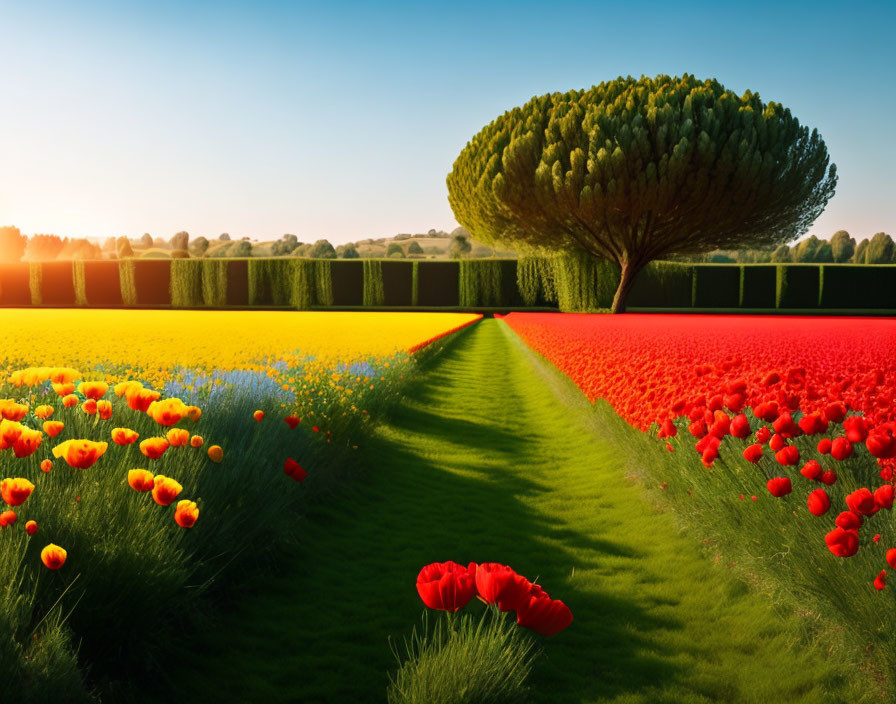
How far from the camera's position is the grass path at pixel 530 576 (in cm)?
305

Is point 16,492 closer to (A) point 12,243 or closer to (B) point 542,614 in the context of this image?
(B) point 542,614

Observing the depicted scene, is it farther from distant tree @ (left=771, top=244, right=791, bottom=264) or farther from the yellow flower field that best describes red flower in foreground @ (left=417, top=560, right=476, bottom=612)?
distant tree @ (left=771, top=244, right=791, bottom=264)

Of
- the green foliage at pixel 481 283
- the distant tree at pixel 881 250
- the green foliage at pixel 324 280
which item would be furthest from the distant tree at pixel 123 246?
the distant tree at pixel 881 250

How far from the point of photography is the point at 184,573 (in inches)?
127

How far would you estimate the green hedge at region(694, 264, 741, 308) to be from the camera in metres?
41.0

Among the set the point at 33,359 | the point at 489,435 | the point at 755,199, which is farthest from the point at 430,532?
the point at 755,199

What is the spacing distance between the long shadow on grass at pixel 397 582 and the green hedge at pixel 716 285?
117 ft

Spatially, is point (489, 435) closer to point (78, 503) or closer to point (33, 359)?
point (78, 503)

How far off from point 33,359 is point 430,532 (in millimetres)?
7724

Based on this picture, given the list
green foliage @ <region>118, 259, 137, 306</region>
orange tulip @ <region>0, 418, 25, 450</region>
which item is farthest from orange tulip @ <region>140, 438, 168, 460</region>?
green foliage @ <region>118, 259, 137, 306</region>

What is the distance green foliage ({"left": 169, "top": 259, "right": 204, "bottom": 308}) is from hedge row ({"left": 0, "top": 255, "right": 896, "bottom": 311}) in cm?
6

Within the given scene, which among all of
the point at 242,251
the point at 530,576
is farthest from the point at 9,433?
the point at 242,251

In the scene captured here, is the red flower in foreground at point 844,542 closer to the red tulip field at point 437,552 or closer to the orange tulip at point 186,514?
the red tulip field at point 437,552

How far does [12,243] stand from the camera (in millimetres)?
137625
